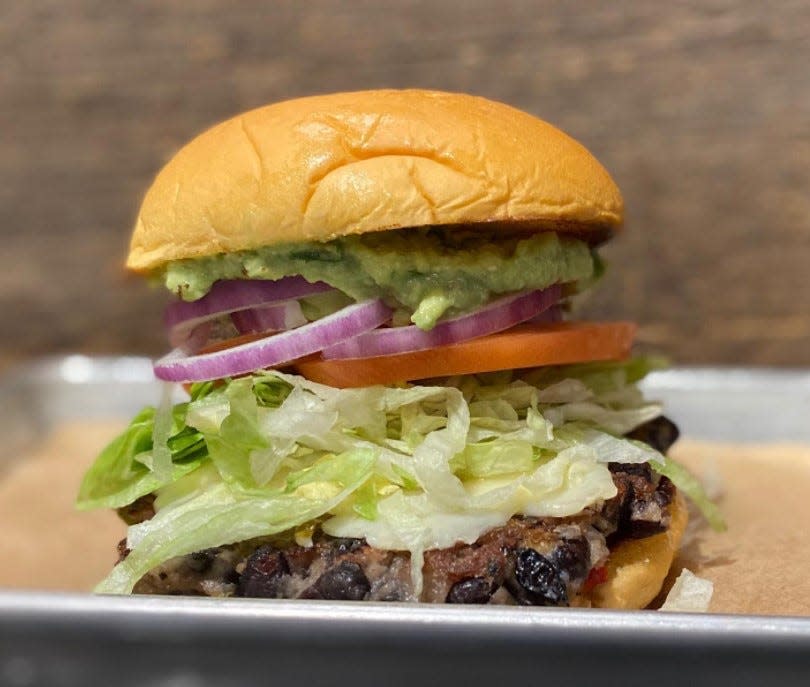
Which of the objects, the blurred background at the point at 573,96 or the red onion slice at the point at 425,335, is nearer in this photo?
the red onion slice at the point at 425,335

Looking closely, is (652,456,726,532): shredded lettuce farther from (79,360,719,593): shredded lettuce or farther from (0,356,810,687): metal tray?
(0,356,810,687): metal tray

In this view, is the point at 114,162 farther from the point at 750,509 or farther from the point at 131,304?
the point at 750,509

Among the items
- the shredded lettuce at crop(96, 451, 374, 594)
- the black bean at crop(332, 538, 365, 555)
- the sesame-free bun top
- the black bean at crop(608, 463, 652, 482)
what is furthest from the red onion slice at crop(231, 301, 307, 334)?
the black bean at crop(608, 463, 652, 482)

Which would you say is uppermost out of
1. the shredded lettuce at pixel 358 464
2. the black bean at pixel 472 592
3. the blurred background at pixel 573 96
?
the blurred background at pixel 573 96

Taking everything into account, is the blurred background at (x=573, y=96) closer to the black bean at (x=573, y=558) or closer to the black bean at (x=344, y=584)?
the black bean at (x=573, y=558)

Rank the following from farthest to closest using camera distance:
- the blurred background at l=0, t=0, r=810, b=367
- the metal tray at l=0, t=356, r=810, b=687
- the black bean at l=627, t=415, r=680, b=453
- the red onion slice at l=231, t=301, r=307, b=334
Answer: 1. the blurred background at l=0, t=0, r=810, b=367
2. the black bean at l=627, t=415, r=680, b=453
3. the red onion slice at l=231, t=301, r=307, b=334
4. the metal tray at l=0, t=356, r=810, b=687

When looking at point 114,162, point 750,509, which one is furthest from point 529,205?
point 114,162

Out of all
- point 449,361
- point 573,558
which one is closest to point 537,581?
point 573,558

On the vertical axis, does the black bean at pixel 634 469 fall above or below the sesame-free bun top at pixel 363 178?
below

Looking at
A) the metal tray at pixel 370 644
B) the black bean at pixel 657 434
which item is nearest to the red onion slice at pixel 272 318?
the metal tray at pixel 370 644
